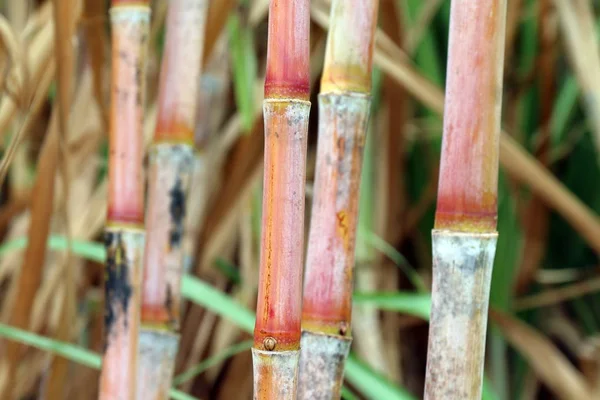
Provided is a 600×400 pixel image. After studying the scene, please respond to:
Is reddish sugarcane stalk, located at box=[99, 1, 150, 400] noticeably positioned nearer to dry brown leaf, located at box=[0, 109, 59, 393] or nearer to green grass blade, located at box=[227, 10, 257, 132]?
dry brown leaf, located at box=[0, 109, 59, 393]

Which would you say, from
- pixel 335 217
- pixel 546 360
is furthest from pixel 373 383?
pixel 546 360

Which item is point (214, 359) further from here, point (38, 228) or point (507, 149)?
point (507, 149)

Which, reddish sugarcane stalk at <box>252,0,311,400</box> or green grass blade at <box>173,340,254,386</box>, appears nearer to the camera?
reddish sugarcane stalk at <box>252,0,311,400</box>

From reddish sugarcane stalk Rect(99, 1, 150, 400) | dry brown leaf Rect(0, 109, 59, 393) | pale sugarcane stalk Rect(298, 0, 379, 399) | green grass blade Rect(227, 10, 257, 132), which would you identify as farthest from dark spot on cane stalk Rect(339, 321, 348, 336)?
green grass blade Rect(227, 10, 257, 132)

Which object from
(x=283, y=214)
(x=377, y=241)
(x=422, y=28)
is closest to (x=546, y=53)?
(x=422, y=28)

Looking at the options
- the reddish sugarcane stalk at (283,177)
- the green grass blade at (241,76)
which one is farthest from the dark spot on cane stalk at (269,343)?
the green grass blade at (241,76)

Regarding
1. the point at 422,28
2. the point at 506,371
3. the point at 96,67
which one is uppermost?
the point at 422,28

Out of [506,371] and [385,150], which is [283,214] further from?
[506,371]

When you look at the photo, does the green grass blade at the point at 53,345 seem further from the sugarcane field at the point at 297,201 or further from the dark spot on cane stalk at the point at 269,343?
the dark spot on cane stalk at the point at 269,343
